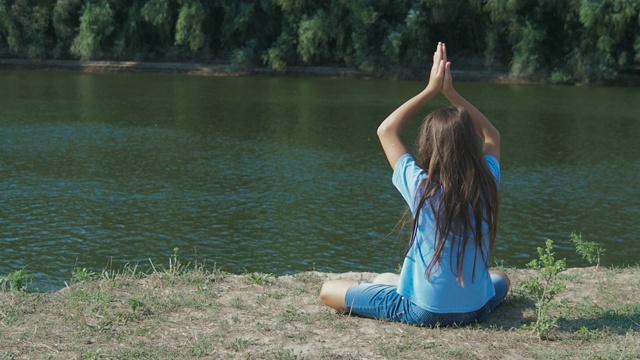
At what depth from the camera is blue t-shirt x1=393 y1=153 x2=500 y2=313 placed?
3.78 metres

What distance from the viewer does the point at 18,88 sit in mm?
23250

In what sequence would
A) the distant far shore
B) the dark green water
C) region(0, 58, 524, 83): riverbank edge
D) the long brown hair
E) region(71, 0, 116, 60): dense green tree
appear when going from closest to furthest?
1. the long brown hair
2. the dark green water
3. the distant far shore
4. region(0, 58, 524, 83): riverbank edge
5. region(71, 0, 116, 60): dense green tree

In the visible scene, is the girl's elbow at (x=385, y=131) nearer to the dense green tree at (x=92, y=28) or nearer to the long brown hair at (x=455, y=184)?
the long brown hair at (x=455, y=184)

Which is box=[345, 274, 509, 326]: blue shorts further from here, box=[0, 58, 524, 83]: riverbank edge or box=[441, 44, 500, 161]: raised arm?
box=[0, 58, 524, 83]: riverbank edge

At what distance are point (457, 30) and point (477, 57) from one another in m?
1.21

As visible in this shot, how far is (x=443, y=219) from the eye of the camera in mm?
3729

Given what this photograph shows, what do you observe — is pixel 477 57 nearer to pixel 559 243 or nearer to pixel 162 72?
pixel 162 72

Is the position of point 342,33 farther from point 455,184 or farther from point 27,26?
point 455,184

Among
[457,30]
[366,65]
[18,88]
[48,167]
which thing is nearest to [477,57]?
[457,30]

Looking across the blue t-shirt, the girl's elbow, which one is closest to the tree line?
the girl's elbow

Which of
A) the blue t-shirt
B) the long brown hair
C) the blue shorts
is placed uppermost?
the long brown hair

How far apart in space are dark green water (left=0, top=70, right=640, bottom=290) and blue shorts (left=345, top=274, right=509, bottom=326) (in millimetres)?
4608

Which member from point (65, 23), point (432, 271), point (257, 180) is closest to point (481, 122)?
point (432, 271)

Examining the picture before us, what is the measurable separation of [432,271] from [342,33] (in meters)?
25.0
